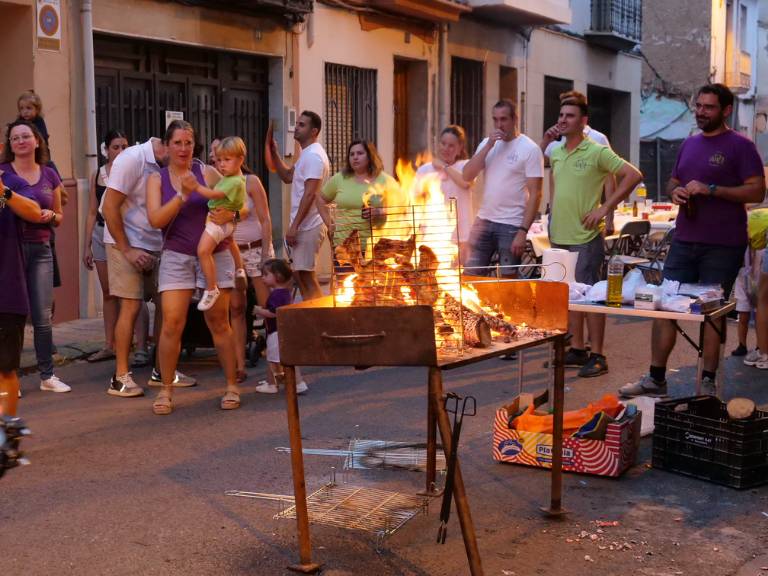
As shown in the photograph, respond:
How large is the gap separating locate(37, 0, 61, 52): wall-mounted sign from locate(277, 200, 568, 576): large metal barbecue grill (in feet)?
22.6

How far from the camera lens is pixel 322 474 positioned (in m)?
5.95

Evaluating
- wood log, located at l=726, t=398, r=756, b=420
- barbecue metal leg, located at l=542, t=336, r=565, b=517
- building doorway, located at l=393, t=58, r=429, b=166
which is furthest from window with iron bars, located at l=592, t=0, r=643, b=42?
barbecue metal leg, located at l=542, t=336, r=565, b=517

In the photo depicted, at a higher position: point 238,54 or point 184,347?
point 238,54

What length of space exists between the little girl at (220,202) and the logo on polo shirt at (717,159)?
3.15 metres

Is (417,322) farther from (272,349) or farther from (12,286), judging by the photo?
(272,349)

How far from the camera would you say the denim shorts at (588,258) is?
883 cm

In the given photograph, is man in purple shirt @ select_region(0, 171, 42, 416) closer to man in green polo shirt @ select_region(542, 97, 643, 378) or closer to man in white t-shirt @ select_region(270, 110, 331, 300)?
man in white t-shirt @ select_region(270, 110, 331, 300)

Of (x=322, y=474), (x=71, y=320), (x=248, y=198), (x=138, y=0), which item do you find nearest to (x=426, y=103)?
(x=138, y=0)

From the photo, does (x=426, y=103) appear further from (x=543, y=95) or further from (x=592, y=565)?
(x=592, y=565)

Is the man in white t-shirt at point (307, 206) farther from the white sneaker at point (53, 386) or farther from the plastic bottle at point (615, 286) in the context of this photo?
the plastic bottle at point (615, 286)

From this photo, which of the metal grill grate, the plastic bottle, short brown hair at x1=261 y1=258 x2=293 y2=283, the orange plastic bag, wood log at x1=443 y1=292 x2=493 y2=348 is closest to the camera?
wood log at x1=443 y1=292 x2=493 y2=348

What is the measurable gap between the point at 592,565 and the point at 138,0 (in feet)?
31.3

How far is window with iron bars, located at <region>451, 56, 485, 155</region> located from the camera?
19.5 meters

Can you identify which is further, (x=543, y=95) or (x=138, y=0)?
(x=543, y=95)
